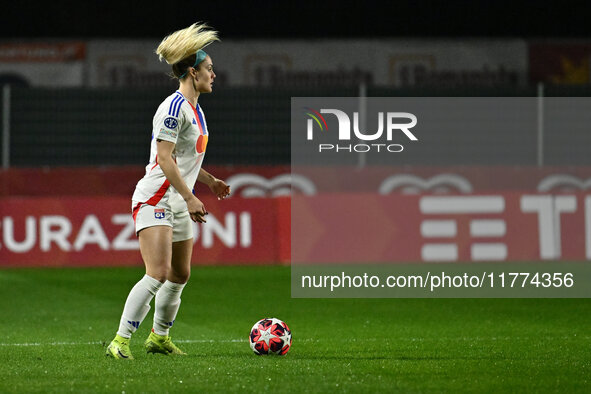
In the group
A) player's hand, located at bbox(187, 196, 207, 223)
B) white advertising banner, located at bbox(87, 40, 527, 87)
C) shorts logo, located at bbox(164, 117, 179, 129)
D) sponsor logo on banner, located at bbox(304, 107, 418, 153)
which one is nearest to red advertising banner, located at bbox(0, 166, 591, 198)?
sponsor logo on banner, located at bbox(304, 107, 418, 153)

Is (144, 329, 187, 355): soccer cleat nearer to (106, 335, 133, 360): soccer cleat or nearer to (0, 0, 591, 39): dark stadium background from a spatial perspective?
(106, 335, 133, 360): soccer cleat

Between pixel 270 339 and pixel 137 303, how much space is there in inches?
36.8

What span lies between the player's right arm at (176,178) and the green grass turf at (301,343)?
97 cm

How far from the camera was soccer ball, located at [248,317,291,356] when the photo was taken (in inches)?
296

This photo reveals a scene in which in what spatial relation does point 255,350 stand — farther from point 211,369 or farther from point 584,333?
point 584,333

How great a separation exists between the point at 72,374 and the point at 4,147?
42.5ft

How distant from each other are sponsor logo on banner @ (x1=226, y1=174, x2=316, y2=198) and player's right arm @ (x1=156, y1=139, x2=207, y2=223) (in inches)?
430

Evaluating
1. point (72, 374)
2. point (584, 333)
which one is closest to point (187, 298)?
point (584, 333)

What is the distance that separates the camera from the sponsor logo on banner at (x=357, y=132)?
1878cm

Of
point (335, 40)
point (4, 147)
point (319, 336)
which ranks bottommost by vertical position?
point (319, 336)

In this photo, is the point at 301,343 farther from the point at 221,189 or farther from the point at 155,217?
the point at 155,217

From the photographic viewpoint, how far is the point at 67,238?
16.3 meters

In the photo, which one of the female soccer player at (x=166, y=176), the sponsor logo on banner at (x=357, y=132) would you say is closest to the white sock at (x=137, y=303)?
the female soccer player at (x=166, y=176)

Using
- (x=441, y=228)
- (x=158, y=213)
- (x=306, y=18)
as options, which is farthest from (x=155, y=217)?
(x=306, y=18)
